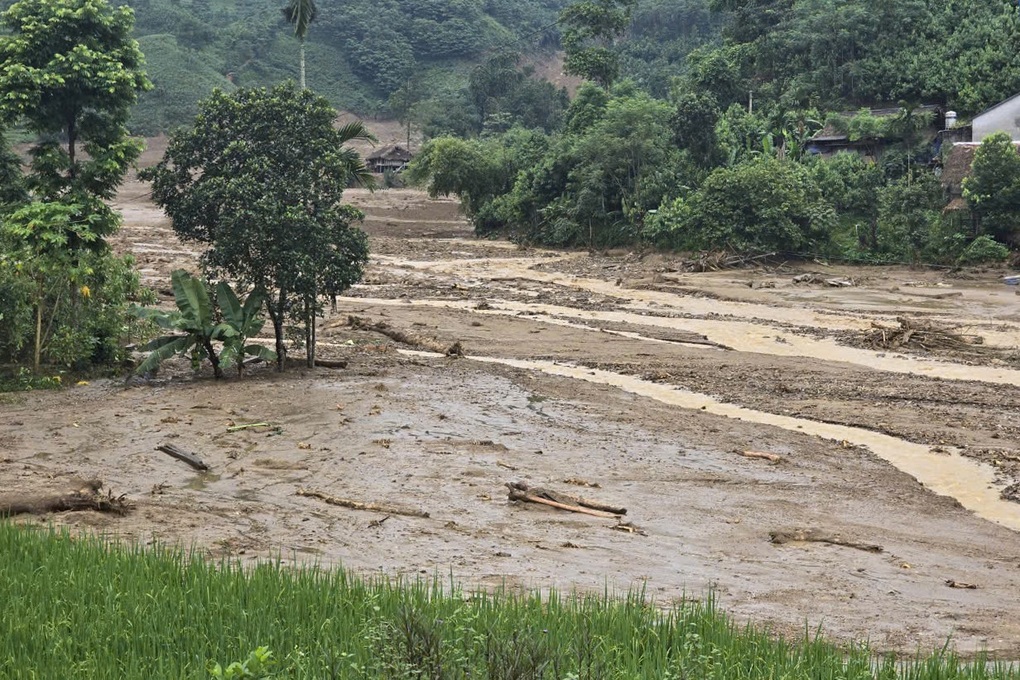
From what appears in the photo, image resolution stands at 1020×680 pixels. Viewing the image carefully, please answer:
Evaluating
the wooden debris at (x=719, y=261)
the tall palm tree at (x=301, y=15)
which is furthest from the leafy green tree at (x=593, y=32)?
the wooden debris at (x=719, y=261)

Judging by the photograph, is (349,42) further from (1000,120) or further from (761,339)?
(761,339)

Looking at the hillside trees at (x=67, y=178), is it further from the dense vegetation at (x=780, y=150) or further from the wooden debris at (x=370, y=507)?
the dense vegetation at (x=780, y=150)

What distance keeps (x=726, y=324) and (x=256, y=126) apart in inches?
487

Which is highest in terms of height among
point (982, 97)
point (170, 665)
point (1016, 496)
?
point (982, 97)

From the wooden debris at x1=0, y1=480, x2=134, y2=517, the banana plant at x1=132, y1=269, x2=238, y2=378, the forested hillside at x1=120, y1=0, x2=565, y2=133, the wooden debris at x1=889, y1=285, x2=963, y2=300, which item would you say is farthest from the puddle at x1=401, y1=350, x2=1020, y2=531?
the forested hillside at x1=120, y1=0, x2=565, y2=133

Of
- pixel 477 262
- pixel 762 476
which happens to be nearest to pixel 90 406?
pixel 762 476

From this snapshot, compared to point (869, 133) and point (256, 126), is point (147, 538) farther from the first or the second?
Answer: point (869, 133)

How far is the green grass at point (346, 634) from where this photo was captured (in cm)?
546

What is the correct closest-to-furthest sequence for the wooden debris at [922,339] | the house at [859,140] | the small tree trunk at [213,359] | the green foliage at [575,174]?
1. the small tree trunk at [213,359]
2. the wooden debris at [922,339]
3. the green foliage at [575,174]
4. the house at [859,140]

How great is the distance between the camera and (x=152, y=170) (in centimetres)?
1689

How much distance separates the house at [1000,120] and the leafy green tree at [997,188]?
5040mm

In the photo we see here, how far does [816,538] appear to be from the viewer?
10.4m

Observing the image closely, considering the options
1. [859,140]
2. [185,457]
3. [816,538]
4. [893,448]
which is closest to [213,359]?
[185,457]

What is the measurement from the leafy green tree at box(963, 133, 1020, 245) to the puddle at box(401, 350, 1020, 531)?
1858 cm
